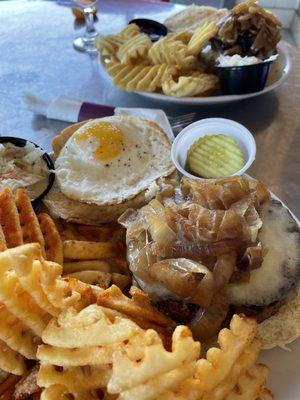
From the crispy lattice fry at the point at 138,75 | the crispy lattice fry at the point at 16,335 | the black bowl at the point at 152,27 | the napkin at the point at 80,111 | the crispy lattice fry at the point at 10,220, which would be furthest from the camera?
the black bowl at the point at 152,27

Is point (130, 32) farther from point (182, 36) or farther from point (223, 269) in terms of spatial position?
point (223, 269)

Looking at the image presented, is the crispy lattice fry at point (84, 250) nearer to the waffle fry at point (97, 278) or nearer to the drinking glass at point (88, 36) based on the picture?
the waffle fry at point (97, 278)

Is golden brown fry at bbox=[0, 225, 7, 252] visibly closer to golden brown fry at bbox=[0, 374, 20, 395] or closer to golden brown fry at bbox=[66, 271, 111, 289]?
golden brown fry at bbox=[66, 271, 111, 289]

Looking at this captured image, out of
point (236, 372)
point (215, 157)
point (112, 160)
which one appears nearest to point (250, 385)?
point (236, 372)

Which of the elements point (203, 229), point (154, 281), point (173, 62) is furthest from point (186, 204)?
point (173, 62)

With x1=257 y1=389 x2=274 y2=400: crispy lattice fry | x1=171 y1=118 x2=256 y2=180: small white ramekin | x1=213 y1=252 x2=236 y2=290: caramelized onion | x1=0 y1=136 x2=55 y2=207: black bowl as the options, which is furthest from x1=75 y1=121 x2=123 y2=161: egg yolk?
x1=257 y1=389 x2=274 y2=400: crispy lattice fry

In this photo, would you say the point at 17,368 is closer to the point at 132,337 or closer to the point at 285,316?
the point at 132,337

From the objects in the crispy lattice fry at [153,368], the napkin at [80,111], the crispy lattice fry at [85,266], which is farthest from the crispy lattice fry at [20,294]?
the napkin at [80,111]
